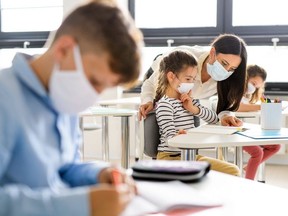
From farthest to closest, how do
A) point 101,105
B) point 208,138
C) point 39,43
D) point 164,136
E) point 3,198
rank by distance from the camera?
1. point 39,43
2. point 101,105
3. point 164,136
4. point 208,138
5. point 3,198

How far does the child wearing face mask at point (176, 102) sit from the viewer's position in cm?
231

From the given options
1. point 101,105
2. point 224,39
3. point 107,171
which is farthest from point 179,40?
point 107,171

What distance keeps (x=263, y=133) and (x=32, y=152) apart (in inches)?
62.2

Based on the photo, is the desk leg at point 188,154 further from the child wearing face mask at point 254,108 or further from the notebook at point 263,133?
the child wearing face mask at point 254,108

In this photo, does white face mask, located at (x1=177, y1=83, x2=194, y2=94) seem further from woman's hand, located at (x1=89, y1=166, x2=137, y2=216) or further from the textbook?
woman's hand, located at (x1=89, y1=166, x2=137, y2=216)

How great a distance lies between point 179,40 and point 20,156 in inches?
157

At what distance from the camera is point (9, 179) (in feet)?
2.70

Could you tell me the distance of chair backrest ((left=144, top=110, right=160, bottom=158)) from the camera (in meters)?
2.40

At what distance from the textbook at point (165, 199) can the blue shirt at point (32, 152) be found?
11 centimetres

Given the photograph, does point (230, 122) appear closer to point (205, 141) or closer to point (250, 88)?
point (205, 141)

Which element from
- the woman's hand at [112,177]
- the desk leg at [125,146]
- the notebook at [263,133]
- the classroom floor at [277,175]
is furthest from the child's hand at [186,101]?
the classroom floor at [277,175]

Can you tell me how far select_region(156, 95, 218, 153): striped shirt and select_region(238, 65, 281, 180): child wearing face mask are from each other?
746 millimetres

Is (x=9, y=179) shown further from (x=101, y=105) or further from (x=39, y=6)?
(x=39, y=6)

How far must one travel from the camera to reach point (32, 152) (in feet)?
2.69
